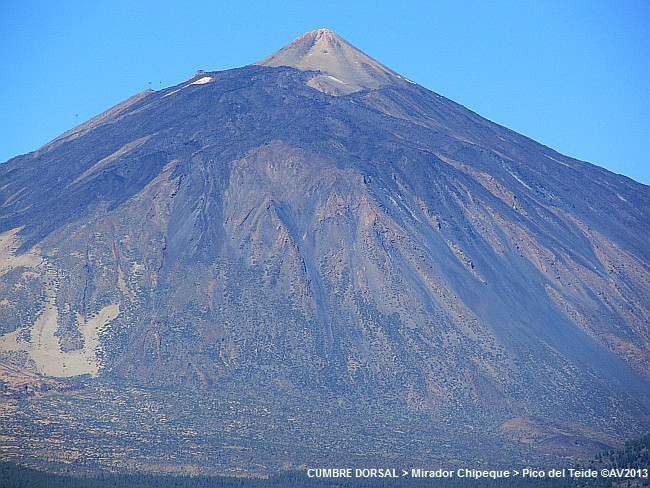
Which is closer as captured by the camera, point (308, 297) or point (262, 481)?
point (262, 481)

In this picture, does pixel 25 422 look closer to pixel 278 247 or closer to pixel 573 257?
pixel 278 247

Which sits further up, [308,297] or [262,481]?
[308,297]

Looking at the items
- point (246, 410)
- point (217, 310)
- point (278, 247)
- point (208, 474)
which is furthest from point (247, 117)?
point (208, 474)

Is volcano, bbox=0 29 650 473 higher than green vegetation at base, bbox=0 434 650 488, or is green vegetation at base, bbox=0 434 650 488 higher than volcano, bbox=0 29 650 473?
volcano, bbox=0 29 650 473

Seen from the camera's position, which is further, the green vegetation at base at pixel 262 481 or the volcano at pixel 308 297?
the volcano at pixel 308 297

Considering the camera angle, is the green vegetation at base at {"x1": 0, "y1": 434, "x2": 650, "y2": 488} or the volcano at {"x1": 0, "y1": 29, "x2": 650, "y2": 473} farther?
the volcano at {"x1": 0, "y1": 29, "x2": 650, "y2": 473}

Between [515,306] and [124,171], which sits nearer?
[515,306]

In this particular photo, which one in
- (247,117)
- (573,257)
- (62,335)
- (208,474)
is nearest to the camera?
(208,474)

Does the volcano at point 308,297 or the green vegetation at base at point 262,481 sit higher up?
the volcano at point 308,297
